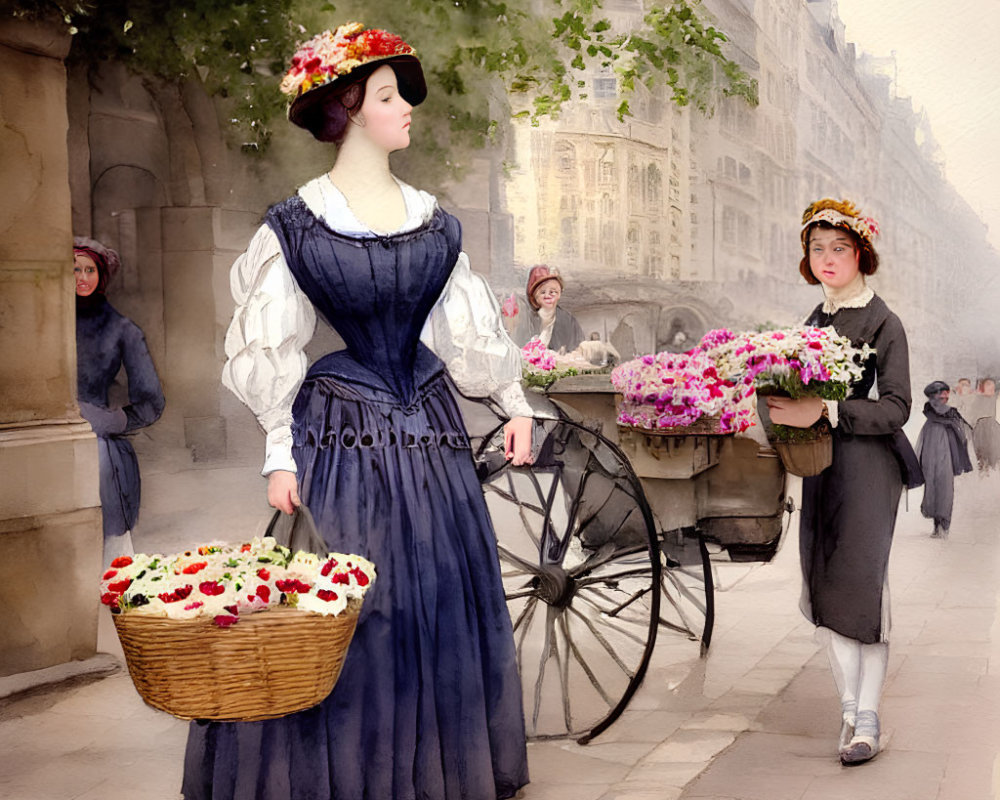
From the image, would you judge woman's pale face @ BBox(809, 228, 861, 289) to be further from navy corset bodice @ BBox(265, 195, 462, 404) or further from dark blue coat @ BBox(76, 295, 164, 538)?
dark blue coat @ BBox(76, 295, 164, 538)

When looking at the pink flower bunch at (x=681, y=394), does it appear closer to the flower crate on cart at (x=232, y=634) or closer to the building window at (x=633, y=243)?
A: the flower crate on cart at (x=232, y=634)

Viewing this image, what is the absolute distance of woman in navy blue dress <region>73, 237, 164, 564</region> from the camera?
15.6 feet

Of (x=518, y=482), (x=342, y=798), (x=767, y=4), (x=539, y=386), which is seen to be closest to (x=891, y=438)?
(x=539, y=386)

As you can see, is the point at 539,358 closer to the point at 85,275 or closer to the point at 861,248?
the point at 861,248

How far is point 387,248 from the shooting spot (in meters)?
2.77

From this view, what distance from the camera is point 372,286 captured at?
276cm

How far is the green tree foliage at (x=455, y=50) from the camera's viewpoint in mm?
5410

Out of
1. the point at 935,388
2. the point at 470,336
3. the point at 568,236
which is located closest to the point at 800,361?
the point at 470,336

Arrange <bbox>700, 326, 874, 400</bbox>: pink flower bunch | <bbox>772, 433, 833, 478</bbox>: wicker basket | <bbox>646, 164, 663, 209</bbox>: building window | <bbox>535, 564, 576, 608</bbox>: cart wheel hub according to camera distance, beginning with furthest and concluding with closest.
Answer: <bbox>646, 164, 663, 209</bbox>: building window < <bbox>535, 564, 576, 608</bbox>: cart wheel hub < <bbox>772, 433, 833, 478</bbox>: wicker basket < <bbox>700, 326, 874, 400</bbox>: pink flower bunch

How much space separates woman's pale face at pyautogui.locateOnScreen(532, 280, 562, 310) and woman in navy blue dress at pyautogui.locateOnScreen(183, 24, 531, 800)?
3094mm

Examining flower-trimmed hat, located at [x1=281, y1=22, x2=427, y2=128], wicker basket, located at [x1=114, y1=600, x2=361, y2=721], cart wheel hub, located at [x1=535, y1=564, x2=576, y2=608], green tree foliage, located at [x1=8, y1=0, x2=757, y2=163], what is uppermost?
green tree foliage, located at [x1=8, y1=0, x2=757, y2=163]

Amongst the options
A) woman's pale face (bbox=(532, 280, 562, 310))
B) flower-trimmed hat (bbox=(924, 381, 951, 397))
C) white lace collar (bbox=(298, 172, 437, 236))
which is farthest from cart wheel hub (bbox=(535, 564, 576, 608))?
woman's pale face (bbox=(532, 280, 562, 310))

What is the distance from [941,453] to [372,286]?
11.9 ft

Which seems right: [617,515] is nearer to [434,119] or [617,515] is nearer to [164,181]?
[434,119]
